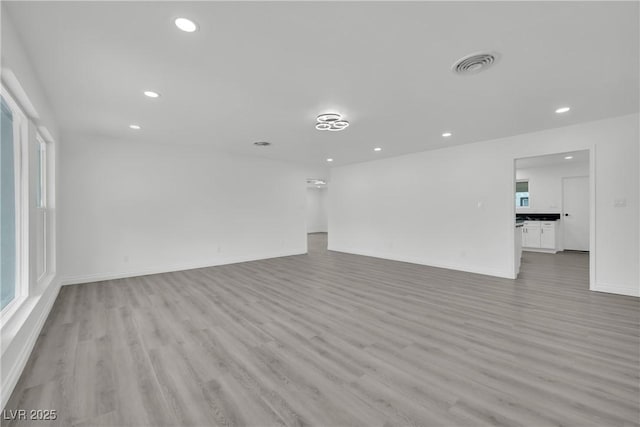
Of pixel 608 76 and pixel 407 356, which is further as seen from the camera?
pixel 608 76

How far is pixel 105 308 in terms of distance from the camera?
3529 millimetres

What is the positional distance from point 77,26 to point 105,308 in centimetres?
318

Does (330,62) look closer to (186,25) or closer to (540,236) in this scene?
(186,25)

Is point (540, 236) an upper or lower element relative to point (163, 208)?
lower

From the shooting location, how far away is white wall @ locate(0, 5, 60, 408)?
1.86 meters

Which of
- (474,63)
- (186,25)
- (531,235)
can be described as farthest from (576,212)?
(186,25)

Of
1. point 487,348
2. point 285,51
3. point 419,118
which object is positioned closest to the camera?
point 285,51

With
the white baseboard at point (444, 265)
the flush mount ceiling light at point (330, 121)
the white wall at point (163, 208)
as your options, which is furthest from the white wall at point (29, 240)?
the white baseboard at point (444, 265)

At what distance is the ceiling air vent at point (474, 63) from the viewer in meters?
2.34

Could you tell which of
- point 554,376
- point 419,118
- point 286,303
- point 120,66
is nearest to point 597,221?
point 419,118

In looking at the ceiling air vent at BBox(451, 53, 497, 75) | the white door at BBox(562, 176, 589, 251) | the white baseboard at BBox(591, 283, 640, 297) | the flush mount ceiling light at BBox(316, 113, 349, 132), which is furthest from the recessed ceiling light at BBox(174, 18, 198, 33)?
the white door at BBox(562, 176, 589, 251)

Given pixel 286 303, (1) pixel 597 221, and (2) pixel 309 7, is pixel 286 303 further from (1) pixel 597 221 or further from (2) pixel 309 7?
(1) pixel 597 221

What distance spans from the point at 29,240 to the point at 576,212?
11.6 metres

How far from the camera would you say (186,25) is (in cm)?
194
